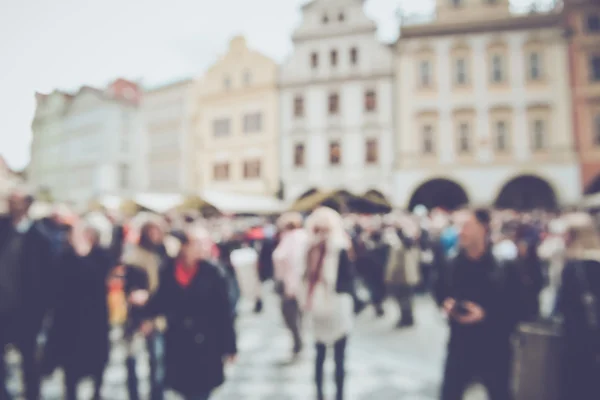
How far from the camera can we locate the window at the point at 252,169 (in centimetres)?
2288

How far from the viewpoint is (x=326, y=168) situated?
70.2ft

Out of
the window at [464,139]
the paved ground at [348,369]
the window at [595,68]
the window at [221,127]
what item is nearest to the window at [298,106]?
the window at [221,127]

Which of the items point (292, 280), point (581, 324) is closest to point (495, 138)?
point (292, 280)

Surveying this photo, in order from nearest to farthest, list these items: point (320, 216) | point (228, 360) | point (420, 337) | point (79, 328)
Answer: point (228, 360)
point (79, 328)
point (320, 216)
point (420, 337)

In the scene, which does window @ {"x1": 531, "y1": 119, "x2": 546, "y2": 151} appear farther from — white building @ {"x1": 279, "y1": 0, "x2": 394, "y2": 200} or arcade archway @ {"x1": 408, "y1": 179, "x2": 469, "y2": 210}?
white building @ {"x1": 279, "y1": 0, "x2": 394, "y2": 200}

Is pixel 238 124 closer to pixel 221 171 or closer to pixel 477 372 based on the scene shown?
pixel 221 171

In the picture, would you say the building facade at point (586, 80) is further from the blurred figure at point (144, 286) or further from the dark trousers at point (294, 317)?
the blurred figure at point (144, 286)

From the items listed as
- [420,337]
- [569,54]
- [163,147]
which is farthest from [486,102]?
[163,147]

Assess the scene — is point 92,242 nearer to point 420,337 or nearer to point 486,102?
point 420,337

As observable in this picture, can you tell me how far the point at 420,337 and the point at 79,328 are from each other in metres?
4.80

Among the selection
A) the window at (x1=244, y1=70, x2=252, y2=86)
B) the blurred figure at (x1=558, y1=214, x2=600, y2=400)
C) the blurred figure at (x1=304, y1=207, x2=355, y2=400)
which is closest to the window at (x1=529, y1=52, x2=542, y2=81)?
the window at (x1=244, y1=70, x2=252, y2=86)

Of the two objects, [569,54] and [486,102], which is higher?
[569,54]

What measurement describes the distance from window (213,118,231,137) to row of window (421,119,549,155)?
1065cm

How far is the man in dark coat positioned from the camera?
3.23 m
